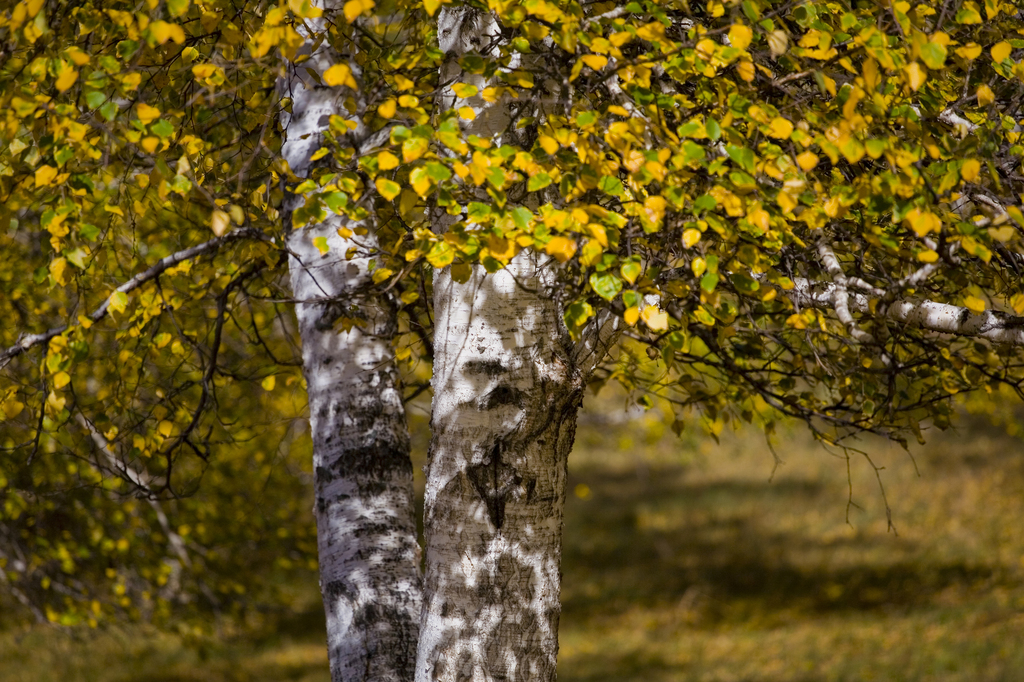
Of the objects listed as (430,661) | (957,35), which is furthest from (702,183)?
(430,661)

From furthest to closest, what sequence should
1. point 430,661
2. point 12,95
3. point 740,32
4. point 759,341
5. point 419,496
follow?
1. point 419,496
2. point 759,341
3. point 430,661
4. point 12,95
5. point 740,32

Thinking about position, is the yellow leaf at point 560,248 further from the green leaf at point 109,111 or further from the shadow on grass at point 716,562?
the shadow on grass at point 716,562

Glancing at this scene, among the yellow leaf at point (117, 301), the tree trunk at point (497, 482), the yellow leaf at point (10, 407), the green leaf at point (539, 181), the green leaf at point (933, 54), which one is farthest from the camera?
the yellow leaf at point (10, 407)

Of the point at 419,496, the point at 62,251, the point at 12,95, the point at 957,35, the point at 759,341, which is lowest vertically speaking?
the point at 419,496

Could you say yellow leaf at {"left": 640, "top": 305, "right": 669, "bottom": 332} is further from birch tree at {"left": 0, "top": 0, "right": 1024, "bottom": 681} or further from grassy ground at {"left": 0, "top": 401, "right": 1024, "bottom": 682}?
grassy ground at {"left": 0, "top": 401, "right": 1024, "bottom": 682}

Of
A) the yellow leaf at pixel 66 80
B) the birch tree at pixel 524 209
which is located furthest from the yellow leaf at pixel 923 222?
the yellow leaf at pixel 66 80

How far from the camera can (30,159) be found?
2.37m

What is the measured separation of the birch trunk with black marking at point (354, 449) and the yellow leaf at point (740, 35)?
1515 mm

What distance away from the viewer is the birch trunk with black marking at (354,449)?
2982 mm

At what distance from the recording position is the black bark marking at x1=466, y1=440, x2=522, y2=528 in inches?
96.0

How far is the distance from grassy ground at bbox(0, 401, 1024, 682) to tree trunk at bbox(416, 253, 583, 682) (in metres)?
4.63

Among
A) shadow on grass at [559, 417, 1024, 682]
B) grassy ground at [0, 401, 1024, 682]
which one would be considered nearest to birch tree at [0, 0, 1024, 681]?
grassy ground at [0, 401, 1024, 682]

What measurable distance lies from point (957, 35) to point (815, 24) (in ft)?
3.58

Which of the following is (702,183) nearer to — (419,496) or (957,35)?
(957,35)
